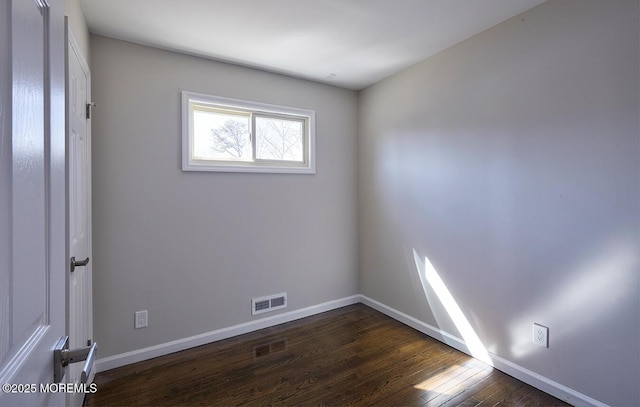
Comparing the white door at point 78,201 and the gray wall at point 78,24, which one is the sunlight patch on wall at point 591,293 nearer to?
the white door at point 78,201

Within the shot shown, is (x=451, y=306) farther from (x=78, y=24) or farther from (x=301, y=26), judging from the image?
(x=78, y=24)

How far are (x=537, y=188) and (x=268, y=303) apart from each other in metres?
2.38

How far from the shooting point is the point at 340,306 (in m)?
3.31

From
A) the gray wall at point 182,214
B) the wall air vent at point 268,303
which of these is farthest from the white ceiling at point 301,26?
the wall air vent at point 268,303

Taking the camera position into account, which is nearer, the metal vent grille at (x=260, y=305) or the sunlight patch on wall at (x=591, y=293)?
the sunlight patch on wall at (x=591, y=293)

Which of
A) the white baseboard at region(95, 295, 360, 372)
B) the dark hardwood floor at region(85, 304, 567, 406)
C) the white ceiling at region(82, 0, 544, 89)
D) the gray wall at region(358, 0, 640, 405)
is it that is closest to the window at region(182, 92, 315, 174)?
the white ceiling at region(82, 0, 544, 89)

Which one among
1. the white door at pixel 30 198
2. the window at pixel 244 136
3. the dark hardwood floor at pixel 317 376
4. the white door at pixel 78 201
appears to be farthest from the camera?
the window at pixel 244 136

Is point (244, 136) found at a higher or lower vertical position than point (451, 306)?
higher

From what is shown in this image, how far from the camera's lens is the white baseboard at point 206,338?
219cm

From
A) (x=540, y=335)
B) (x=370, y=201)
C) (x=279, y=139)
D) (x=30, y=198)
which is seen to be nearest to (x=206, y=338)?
(x=279, y=139)

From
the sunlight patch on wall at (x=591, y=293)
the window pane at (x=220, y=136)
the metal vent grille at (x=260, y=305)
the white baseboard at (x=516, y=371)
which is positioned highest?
the window pane at (x=220, y=136)

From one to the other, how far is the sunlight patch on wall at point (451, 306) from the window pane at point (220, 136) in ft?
6.33

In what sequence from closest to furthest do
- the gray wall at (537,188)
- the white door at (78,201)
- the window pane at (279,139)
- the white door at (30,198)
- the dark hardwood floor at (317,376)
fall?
the white door at (30,198)
the white door at (78,201)
the gray wall at (537,188)
the dark hardwood floor at (317,376)
the window pane at (279,139)

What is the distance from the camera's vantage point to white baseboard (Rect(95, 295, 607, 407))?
1.83 meters
